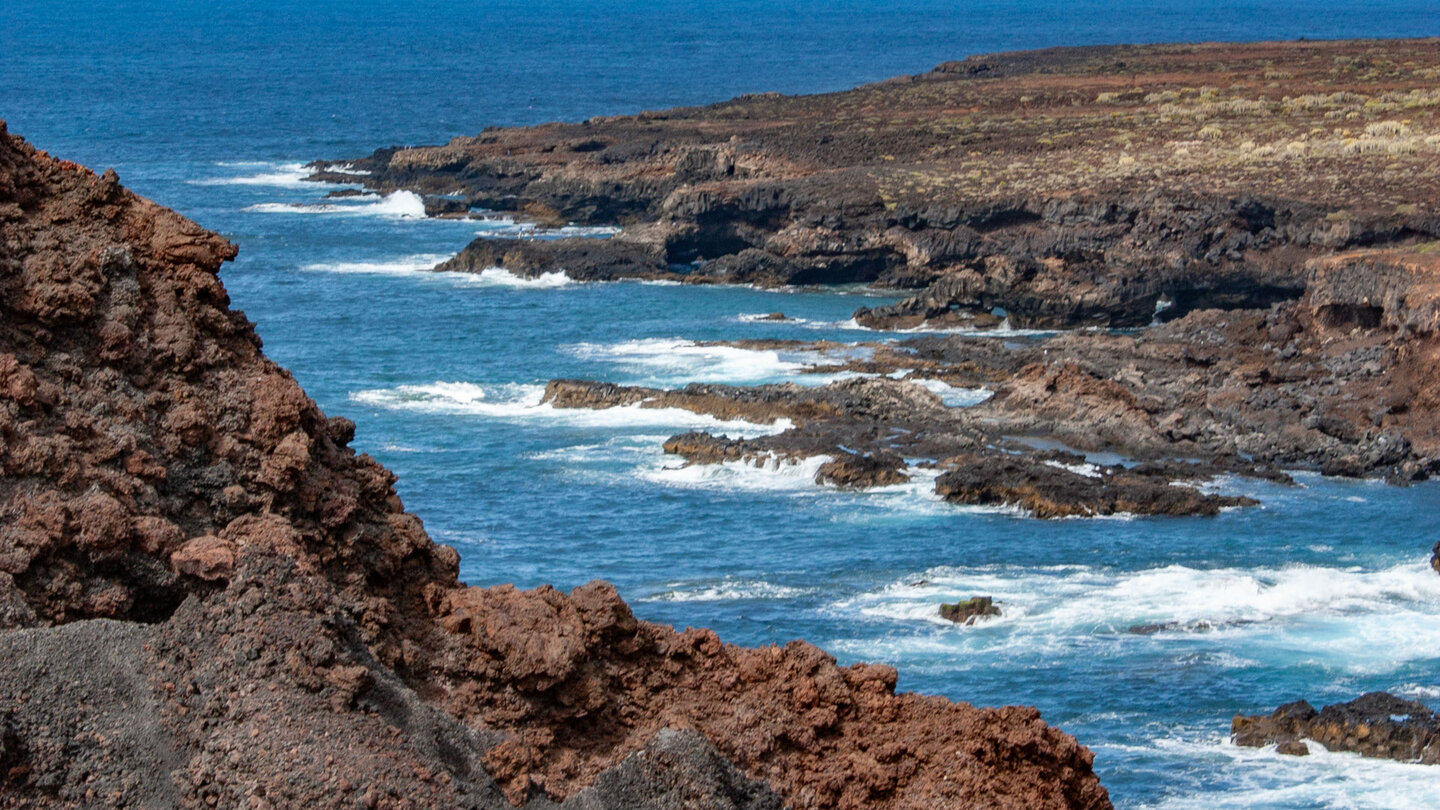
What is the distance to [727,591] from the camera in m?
31.1

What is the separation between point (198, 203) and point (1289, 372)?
62645 mm

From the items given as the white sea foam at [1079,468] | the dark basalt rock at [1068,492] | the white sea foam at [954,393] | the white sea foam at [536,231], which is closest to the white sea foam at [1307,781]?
the dark basalt rock at [1068,492]

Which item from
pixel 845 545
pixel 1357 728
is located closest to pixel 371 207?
pixel 845 545

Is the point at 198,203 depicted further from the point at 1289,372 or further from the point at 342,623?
the point at 342,623

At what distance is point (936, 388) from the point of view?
150 ft

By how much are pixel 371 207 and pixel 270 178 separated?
1476cm

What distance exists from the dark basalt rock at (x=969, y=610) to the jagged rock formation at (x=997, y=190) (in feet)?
96.6

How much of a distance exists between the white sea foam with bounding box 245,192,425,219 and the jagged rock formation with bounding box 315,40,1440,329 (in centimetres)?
219

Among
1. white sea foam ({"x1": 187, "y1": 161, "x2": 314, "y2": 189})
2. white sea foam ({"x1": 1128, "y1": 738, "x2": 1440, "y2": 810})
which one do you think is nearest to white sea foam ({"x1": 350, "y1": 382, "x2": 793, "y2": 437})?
white sea foam ({"x1": 1128, "y1": 738, "x2": 1440, "y2": 810})

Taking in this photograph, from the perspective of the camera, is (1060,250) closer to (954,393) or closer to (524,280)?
(954,393)

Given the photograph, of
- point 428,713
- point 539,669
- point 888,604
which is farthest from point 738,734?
point 888,604

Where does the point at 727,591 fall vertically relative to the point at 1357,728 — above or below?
below

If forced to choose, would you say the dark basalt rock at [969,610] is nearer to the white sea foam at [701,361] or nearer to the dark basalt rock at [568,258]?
the white sea foam at [701,361]

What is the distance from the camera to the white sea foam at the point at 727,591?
100 feet
